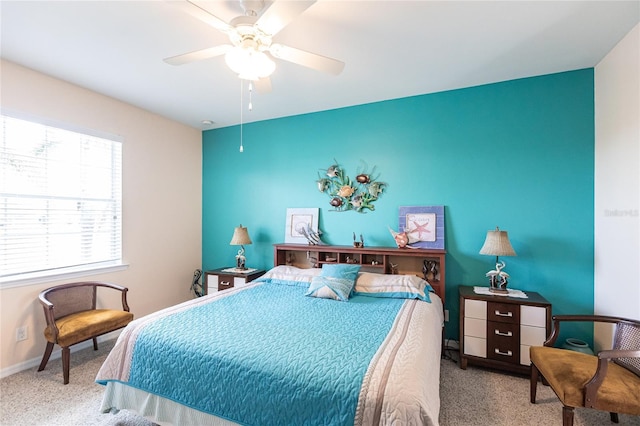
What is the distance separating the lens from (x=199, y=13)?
1.53 meters

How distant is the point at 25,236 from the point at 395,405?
11.4ft

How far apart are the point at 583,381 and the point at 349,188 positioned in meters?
2.55

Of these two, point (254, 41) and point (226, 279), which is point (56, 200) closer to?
point (226, 279)

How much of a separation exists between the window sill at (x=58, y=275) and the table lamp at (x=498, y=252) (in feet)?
13.0

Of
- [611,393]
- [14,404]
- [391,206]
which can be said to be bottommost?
[14,404]

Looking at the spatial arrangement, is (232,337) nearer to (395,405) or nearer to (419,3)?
(395,405)

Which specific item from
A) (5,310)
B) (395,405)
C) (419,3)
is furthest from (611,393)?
(5,310)

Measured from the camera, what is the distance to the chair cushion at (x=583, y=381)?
1580mm

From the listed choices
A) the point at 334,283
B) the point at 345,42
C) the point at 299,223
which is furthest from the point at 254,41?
the point at 299,223

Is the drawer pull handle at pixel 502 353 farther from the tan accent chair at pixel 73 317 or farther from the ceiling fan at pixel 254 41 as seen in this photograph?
the tan accent chair at pixel 73 317

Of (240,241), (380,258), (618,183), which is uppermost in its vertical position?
(618,183)

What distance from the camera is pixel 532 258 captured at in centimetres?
286

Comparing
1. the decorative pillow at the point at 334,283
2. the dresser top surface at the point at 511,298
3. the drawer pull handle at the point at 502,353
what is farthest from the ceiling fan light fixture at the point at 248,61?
the drawer pull handle at the point at 502,353

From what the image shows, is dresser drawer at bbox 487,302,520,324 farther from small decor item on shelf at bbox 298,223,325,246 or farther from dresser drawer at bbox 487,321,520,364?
small decor item on shelf at bbox 298,223,325,246
